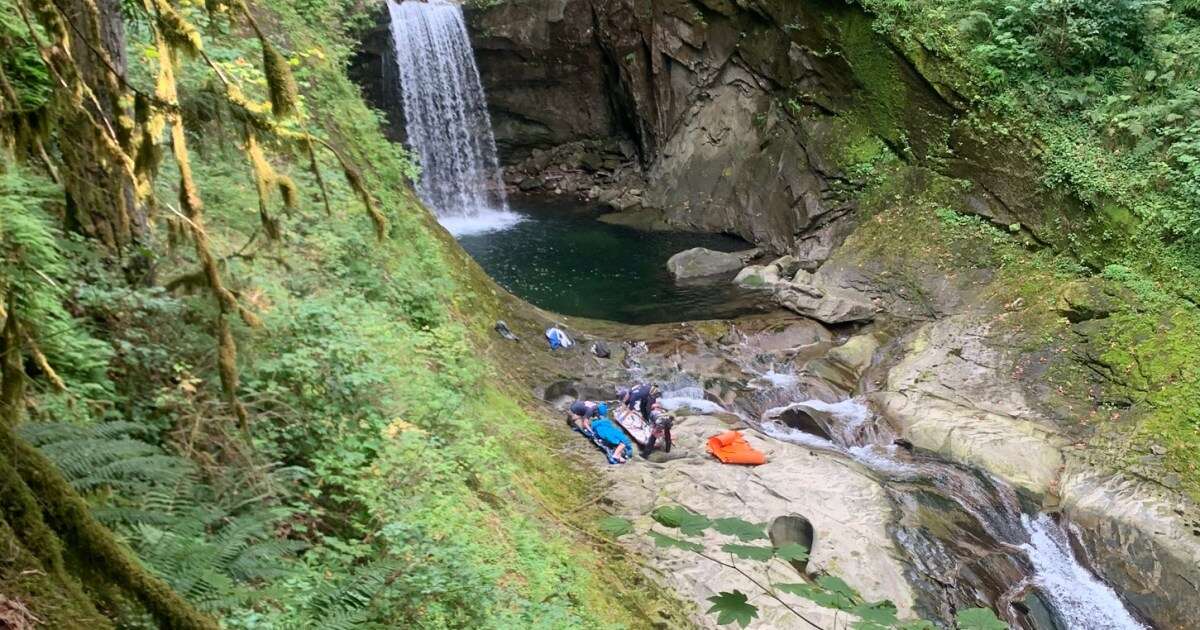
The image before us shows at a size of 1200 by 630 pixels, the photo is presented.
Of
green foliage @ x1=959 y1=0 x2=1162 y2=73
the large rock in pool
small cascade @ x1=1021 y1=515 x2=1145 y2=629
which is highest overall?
green foliage @ x1=959 y1=0 x2=1162 y2=73

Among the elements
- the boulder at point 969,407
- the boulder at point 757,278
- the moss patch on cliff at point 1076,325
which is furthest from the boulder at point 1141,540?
the boulder at point 757,278

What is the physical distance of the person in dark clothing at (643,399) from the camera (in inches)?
372

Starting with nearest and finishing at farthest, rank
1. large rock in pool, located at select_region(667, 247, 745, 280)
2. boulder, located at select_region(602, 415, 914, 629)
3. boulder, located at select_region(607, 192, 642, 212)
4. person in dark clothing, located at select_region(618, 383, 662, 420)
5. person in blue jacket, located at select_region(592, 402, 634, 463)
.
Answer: boulder, located at select_region(602, 415, 914, 629) < person in blue jacket, located at select_region(592, 402, 634, 463) < person in dark clothing, located at select_region(618, 383, 662, 420) < large rock in pool, located at select_region(667, 247, 745, 280) < boulder, located at select_region(607, 192, 642, 212)

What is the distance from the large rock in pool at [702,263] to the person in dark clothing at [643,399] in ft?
22.5

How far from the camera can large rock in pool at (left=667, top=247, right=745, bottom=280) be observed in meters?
16.2

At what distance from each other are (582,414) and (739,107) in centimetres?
1231

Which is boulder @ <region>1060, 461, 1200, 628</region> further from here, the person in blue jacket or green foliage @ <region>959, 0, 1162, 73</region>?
green foliage @ <region>959, 0, 1162, 73</region>

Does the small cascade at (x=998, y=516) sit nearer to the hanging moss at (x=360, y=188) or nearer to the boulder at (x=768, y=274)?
the boulder at (x=768, y=274)

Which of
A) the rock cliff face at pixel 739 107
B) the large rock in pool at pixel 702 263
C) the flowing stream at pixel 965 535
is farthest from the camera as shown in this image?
the large rock in pool at pixel 702 263

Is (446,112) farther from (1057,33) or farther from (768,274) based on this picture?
(1057,33)

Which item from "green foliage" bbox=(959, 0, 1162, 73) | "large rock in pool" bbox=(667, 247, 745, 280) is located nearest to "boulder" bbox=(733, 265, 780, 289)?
"large rock in pool" bbox=(667, 247, 745, 280)

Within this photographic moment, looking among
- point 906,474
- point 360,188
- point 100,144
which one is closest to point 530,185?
point 906,474

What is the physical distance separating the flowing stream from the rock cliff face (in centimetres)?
574

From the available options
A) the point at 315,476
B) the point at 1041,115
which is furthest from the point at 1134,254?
the point at 315,476
